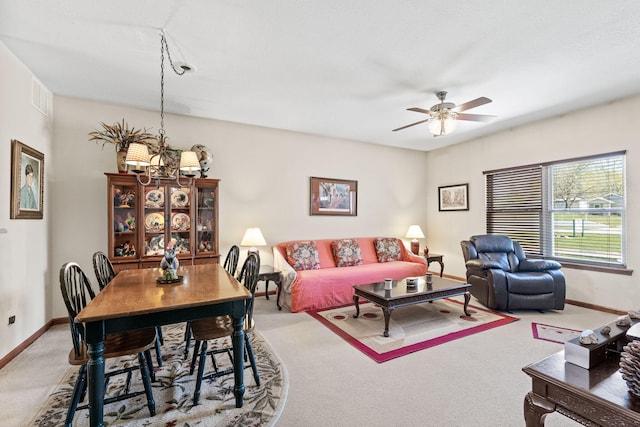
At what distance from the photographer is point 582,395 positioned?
47.3 inches

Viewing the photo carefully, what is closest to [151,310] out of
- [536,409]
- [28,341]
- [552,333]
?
[536,409]

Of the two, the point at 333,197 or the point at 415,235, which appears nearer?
the point at 333,197

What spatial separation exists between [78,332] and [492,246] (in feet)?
16.0

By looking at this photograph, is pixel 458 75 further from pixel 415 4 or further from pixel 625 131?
pixel 625 131

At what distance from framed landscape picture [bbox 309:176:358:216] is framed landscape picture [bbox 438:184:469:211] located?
1.94 m

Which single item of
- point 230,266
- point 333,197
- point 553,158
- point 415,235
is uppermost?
point 553,158

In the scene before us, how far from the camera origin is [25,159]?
9.34ft

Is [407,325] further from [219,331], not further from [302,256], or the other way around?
[219,331]

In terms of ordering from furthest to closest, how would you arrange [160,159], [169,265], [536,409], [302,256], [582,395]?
1. [302,256]
2. [160,159]
3. [169,265]
4. [536,409]
5. [582,395]

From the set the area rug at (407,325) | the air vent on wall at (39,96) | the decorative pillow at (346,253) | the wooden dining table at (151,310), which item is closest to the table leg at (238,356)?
the wooden dining table at (151,310)

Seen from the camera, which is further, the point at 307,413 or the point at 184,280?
the point at 184,280

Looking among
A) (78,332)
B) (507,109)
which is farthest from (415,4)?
(78,332)

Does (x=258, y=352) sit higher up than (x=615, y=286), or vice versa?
(x=615, y=286)

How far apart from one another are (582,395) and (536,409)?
22cm
